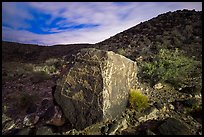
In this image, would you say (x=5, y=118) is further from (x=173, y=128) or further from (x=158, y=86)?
(x=173, y=128)

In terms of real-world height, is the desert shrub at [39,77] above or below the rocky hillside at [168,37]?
below

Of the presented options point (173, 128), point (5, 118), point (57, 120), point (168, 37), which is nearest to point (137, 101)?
point (173, 128)

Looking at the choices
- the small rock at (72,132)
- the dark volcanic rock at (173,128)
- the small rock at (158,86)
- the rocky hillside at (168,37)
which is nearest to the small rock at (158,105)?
the dark volcanic rock at (173,128)

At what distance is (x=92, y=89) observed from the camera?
5.01 m

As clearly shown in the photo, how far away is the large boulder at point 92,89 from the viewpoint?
4910 mm

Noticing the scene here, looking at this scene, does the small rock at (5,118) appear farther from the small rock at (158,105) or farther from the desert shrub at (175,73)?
the desert shrub at (175,73)

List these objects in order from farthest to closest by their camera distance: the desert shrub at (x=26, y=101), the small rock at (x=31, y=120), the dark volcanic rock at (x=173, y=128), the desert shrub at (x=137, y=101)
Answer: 1. the desert shrub at (x=26, y=101)
2. the small rock at (x=31, y=120)
3. the desert shrub at (x=137, y=101)
4. the dark volcanic rock at (x=173, y=128)

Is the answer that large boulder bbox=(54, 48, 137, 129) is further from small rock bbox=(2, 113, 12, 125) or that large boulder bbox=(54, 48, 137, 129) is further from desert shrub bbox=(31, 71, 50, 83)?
desert shrub bbox=(31, 71, 50, 83)

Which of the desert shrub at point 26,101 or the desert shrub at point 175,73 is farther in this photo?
the desert shrub at point 26,101

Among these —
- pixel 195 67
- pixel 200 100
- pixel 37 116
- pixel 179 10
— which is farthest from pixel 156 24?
pixel 37 116

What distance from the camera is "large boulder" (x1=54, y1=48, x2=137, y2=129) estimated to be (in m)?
4.91

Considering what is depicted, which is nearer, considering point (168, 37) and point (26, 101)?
point (26, 101)

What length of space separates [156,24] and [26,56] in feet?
41.1

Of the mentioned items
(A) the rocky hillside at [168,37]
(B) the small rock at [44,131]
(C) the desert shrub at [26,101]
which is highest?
(A) the rocky hillside at [168,37]
